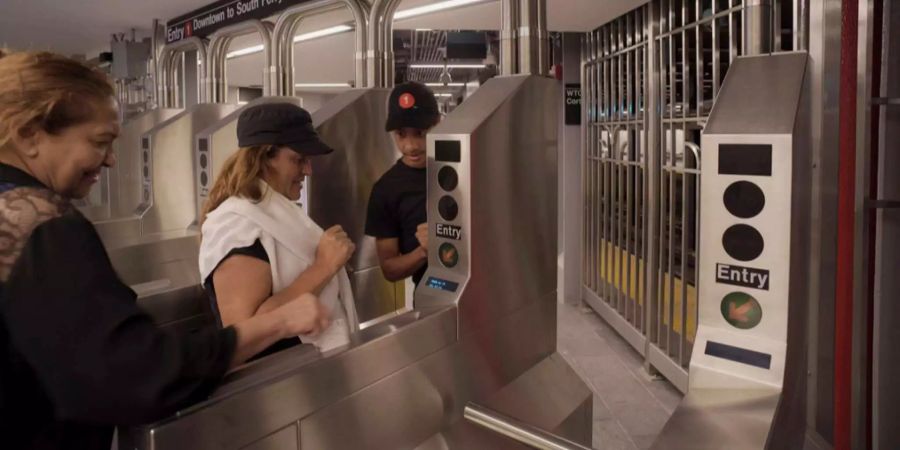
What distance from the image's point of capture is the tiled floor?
3.12 m

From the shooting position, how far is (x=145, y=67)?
17.3ft

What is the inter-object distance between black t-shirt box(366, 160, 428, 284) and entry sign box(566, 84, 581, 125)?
317cm

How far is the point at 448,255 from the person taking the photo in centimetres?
172

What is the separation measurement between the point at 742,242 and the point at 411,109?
1.04 m

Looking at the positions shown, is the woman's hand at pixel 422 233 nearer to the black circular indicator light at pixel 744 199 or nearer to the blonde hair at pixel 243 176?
the blonde hair at pixel 243 176

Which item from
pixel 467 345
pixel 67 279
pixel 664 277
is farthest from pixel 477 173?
pixel 664 277

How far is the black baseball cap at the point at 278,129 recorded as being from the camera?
158 cm

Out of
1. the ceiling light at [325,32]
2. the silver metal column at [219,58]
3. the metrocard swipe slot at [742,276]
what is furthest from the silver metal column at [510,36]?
the ceiling light at [325,32]

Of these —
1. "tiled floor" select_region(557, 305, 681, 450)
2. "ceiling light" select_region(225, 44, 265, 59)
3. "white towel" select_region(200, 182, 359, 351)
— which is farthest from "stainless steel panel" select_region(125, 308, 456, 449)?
"ceiling light" select_region(225, 44, 265, 59)

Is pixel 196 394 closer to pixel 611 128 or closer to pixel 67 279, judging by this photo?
pixel 67 279

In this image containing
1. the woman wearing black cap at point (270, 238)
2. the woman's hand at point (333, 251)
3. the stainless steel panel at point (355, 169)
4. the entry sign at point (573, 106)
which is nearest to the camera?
the woman wearing black cap at point (270, 238)

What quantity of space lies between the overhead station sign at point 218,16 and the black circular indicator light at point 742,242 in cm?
258

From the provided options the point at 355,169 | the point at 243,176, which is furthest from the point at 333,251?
the point at 355,169

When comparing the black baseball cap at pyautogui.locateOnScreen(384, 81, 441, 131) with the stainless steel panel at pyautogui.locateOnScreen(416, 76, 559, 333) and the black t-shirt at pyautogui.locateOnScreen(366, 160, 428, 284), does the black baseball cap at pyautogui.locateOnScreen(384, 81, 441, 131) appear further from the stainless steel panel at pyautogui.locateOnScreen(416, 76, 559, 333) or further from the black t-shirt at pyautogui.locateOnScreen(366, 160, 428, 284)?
the stainless steel panel at pyautogui.locateOnScreen(416, 76, 559, 333)
